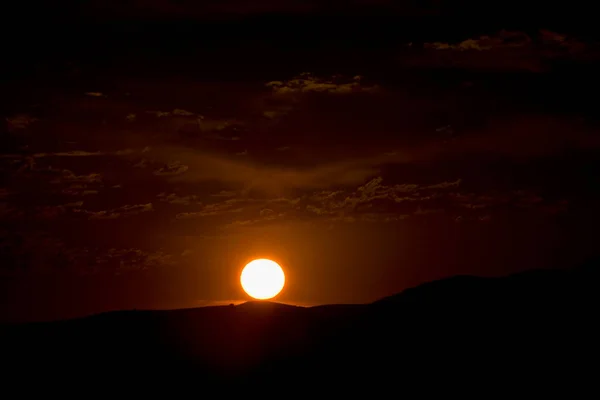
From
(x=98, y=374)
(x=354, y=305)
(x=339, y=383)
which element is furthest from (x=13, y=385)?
(x=354, y=305)

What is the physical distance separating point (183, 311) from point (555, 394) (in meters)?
23.7

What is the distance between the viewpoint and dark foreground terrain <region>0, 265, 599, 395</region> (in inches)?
1668

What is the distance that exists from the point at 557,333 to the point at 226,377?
17074 mm

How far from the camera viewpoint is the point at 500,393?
39562mm

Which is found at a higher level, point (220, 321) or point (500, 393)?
point (220, 321)

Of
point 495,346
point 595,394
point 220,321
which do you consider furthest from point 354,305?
point 595,394

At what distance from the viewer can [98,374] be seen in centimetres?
4431

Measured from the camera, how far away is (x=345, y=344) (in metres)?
46.4

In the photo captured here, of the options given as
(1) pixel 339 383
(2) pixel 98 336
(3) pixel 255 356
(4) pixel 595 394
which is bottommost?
(4) pixel 595 394

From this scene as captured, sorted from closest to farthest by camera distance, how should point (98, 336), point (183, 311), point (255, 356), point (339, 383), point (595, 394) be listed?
point (595, 394), point (339, 383), point (255, 356), point (98, 336), point (183, 311)

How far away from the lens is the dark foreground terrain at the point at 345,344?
1668 inches

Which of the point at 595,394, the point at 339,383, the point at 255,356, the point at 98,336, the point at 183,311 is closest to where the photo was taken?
the point at 595,394

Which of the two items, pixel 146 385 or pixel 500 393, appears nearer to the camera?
pixel 500 393

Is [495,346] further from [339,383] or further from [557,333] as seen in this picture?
[339,383]
